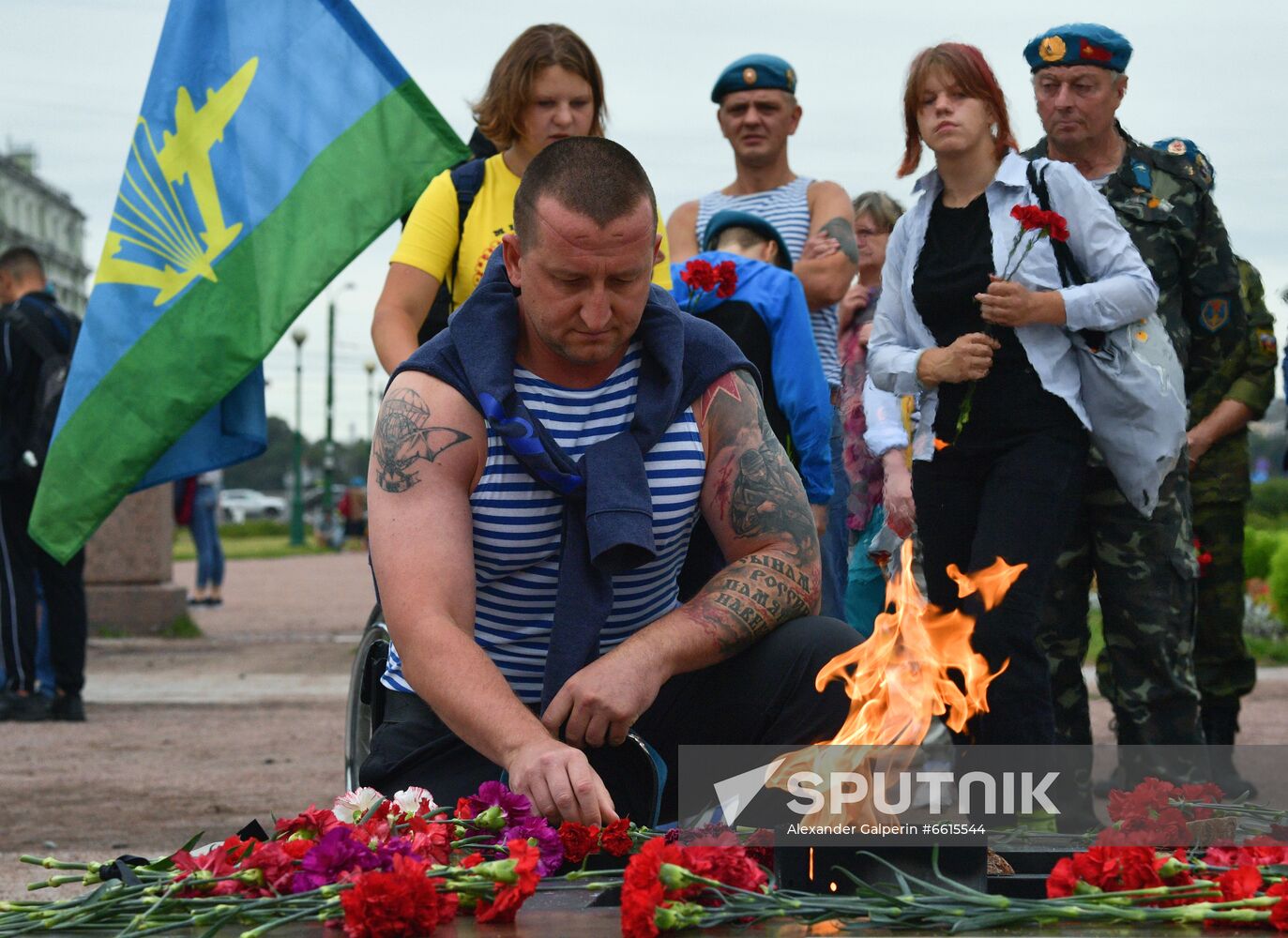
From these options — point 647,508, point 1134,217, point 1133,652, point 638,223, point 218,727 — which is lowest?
point 218,727

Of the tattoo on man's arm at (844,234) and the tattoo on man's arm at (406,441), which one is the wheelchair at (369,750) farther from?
the tattoo on man's arm at (844,234)

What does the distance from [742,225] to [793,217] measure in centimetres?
40

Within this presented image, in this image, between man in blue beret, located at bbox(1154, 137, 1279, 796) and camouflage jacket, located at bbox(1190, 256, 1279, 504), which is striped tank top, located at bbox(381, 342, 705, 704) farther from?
camouflage jacket, located at bbox(1190, 256, 1279, 504)

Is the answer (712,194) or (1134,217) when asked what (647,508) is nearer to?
(1134,217)

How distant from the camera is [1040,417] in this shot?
476 cm

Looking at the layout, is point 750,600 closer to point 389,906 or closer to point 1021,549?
point 389,906

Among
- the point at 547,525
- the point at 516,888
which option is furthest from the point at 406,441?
the point at 516,888

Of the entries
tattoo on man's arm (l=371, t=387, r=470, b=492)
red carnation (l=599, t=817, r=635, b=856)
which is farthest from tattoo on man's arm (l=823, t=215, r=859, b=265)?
red carnation (l=599, t=817, r=635, b=856)

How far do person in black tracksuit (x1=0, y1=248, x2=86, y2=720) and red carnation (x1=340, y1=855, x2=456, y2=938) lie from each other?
722cm

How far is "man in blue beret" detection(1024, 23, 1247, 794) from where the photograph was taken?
16.3 feet

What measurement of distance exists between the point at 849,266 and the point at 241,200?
6.93 feet

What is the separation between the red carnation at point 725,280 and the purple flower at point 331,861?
123 inches

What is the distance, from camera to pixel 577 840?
284 centimetres

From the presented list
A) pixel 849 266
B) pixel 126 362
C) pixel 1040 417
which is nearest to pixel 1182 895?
pixel 1040 417
